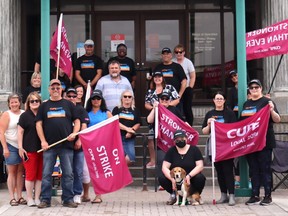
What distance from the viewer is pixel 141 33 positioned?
50.9ft

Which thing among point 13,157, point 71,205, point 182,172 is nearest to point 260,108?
point 182,172

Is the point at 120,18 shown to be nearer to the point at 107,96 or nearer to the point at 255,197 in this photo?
the point at 107,96

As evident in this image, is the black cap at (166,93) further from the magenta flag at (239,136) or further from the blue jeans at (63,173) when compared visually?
the blue jeans at (63,173)

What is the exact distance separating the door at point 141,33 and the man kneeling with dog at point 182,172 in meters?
6.50

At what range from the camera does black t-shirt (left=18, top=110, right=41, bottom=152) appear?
908cm

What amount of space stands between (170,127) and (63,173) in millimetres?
2085

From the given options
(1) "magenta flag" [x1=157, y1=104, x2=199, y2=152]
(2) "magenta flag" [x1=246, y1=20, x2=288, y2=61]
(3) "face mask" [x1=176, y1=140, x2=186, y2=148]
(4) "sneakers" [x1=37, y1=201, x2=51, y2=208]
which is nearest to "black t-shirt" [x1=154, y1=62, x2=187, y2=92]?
(1) "magenta flag" [x1=157, y1=104, x2=199, y2=152]

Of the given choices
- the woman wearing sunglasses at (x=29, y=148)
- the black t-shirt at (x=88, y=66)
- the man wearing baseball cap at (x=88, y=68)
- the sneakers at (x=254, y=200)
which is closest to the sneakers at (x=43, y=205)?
the woman wearing sunglasses at (x=29, y=148)

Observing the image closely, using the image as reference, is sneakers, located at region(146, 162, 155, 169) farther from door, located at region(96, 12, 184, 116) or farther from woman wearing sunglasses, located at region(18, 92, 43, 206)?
door, located at region(96, 12, 184, 116)

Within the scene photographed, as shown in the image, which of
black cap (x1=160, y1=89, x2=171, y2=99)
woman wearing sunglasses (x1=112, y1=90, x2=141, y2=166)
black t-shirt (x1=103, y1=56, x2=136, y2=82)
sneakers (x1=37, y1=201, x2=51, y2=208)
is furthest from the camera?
black t-shirt (x1=103, y1=56, x2=136, y2=82)

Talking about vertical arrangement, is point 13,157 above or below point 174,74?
below

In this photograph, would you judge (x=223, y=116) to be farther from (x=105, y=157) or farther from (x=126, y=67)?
(x=126, y=67)

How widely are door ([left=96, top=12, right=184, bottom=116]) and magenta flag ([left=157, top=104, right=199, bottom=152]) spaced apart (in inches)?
224

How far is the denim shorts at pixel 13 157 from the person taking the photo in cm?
932
